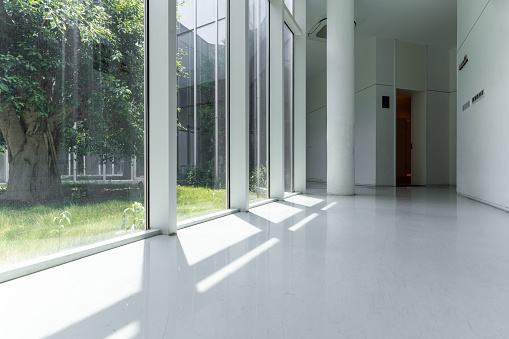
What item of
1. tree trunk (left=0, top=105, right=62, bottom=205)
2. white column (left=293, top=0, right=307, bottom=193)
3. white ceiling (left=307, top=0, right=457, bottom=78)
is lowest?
tree trunk (left=0, top=105, right=62, bottom=205)

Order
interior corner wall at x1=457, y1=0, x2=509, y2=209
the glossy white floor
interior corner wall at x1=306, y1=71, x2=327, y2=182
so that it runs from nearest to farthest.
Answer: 1. the glossy white floor
2. interior corner wall at x1=457, y1=0, x2=509, y2=209
3. interior corner wall at x1=306, y1=71, x2=327, y2=182

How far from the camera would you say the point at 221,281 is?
5.13 ft

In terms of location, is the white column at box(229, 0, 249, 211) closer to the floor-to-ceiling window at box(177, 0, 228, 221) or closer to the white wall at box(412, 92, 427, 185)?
the floor-to-ceiling window at box(177, 0, 228, 221)

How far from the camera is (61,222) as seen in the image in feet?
6.36

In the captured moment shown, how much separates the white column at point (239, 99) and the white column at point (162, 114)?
145 centimetres

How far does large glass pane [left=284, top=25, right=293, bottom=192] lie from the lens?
21.7 ft

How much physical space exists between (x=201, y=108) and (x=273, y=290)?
2586 mm

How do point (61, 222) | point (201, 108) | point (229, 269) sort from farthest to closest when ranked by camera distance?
point (201, 108) → point (61, 222) → point (229, 269)

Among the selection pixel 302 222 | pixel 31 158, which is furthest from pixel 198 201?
pixel 31 158

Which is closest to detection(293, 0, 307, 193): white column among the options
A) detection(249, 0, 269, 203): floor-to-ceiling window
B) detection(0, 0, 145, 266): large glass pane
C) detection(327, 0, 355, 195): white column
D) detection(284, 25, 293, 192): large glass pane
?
detection(284, 25, 293, 192): large glass pane

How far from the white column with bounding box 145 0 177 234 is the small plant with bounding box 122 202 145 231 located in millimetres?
93

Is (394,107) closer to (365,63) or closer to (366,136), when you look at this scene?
(366,136)

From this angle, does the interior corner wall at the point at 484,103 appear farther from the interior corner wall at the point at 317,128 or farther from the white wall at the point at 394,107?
the interior corner wall at the point at 317,128

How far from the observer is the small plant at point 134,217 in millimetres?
2498
